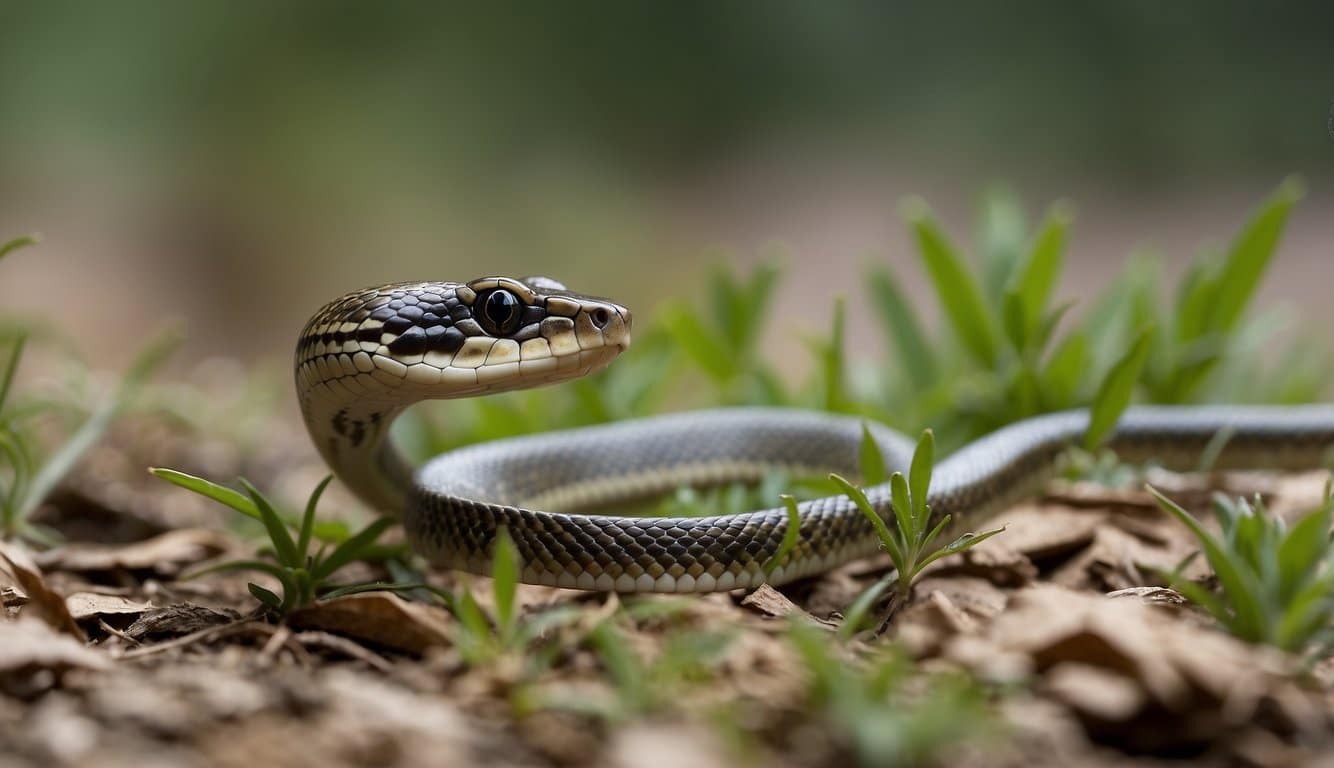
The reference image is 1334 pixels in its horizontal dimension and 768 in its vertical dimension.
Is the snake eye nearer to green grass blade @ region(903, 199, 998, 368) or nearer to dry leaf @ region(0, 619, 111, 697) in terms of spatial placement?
dry leaf @ region(0, 619, 111, 697)

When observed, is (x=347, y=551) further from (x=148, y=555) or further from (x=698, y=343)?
(x=698, y=343)

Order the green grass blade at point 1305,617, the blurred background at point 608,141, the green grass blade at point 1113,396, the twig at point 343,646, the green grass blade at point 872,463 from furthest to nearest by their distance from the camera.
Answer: the blurred background at point 608,141
the green grass blade at point 1113,396
the green grass blade at point 872,463
the twig at point 343,646
the green grass blade at point 1305,617

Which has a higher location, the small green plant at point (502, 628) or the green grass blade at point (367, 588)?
the small green plant at point (502, 628)

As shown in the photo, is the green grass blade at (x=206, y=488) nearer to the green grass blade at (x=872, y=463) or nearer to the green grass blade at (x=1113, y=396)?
the green grass blade at (x=872, y=463)

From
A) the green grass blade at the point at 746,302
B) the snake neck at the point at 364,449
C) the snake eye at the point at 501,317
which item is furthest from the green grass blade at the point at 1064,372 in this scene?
the snake neck at the point at 364,449

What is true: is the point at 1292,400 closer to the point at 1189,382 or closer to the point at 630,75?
the point at 1189,382

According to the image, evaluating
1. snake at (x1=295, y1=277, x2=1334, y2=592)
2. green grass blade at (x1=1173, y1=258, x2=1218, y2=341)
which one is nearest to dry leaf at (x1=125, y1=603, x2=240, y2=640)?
snake at (x1=295, y1=277, x2=1334, y2=592)
